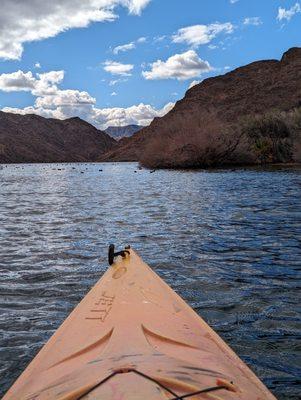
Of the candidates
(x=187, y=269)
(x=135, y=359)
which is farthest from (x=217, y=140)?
(x=135, y=359)

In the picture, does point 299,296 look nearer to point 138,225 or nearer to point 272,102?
point 138,225

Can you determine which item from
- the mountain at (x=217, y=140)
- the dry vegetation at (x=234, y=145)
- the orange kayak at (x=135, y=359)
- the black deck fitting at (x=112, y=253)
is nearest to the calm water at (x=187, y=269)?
→ the black deck fitting at (x=112, y=253)

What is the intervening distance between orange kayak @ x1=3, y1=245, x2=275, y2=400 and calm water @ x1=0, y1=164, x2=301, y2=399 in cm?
93

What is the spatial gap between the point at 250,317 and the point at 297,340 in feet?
2.48

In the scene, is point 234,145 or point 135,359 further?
point 234,145

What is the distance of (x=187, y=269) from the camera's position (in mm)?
7730

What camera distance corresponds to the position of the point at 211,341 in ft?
11.3

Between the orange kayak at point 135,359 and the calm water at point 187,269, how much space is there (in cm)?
93

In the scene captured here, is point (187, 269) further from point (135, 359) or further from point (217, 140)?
point (217, 140)

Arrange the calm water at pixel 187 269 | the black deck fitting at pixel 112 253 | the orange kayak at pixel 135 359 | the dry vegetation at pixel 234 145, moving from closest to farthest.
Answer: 1. the orange kayak at pixel 135 359
2. the calm water at pixel 187 269
3. the black deck fitting at pixel 112 253
4. the dry vegetation at pixel 234 145

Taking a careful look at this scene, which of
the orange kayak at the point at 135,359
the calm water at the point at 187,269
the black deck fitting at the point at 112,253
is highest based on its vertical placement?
the black deck fitting at the point at 112,253

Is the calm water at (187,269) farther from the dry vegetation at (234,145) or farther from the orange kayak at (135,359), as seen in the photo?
the dry vegetation at (234,145)

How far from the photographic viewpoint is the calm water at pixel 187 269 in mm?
4738

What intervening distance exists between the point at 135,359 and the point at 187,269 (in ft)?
16.7
